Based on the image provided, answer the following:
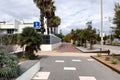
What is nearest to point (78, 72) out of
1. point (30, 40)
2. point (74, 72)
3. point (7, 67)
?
point (74, 72)

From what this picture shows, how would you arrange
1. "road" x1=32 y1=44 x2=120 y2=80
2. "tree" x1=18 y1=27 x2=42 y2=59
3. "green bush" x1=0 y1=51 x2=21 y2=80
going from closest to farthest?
"green bush" x1=0 y1=51 x2=21 y2=80, "road" x1=32 y1=44 x2=120 y2=80, "tree" x1=18 y1=27 x2=42 y2=59

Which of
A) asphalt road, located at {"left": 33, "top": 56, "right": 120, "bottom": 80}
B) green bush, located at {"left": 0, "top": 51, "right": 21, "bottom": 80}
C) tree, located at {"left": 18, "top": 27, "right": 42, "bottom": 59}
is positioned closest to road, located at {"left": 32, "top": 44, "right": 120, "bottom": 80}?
asphalt road, located at {"left": 33, "top": 56, "right": 120, "bottom": 80}

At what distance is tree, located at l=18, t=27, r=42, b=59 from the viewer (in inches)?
1016

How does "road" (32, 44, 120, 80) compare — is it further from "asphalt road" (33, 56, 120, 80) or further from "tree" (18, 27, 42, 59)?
"tree" (18, 27, 42, 59)

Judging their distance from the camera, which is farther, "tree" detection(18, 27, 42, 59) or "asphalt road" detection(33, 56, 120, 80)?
"tree" detection(18, 27, 42, 59)

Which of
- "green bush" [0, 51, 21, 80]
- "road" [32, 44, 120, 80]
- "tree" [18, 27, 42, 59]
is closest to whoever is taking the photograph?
"green bush" [0, 51, 21, 80]

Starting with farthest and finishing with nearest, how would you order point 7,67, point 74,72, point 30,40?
point 30,40 → point 74,72 → point 7,67

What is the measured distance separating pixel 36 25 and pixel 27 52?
3.47 meters

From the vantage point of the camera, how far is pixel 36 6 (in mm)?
48875

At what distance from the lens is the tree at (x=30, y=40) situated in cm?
2580

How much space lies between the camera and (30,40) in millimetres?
25828

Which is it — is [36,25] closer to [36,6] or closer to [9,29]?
[36,6]

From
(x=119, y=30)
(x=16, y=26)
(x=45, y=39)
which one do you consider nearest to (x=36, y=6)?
(x=45, y=39)

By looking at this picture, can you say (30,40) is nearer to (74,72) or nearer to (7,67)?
(74,72)
